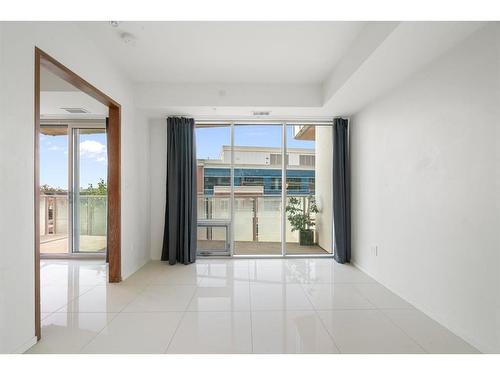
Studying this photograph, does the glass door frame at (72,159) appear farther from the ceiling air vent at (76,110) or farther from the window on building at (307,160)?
the window on building at (307,160)

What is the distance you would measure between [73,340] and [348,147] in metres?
4.20

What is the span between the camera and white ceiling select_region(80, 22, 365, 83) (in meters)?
2.64

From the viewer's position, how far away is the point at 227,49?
3033mm

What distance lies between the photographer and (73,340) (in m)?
2.19

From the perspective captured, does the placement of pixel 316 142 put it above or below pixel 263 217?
above

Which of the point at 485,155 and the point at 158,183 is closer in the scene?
the point at 485,155

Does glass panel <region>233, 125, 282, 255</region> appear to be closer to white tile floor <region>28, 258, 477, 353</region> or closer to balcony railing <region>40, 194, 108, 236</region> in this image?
white tile floor <region>28, 258, 477, 353</region>

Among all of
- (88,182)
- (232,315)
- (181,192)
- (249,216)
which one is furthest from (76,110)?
(232,315)

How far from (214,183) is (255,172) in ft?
2.37

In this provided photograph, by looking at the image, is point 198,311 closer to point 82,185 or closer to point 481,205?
point 481,205

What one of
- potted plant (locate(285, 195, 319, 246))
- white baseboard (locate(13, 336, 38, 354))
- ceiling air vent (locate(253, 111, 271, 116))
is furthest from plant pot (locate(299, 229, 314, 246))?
white baseboard (locate(13, 336, 38, 354))

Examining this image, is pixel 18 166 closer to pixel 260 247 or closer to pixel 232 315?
pixel 232 315

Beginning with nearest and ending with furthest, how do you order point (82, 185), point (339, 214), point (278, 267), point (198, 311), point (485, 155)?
point (485, 155)
point (198, 311)
point (278, 267)
point (339, 214)
point (82, 185)
